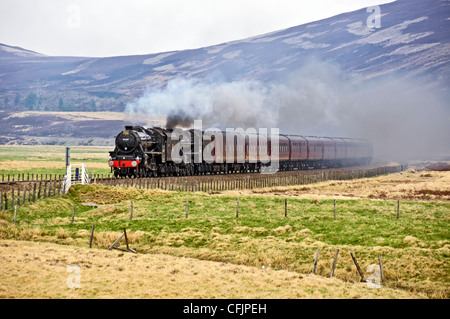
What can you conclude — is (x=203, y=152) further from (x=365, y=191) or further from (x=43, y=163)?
(x=43, y=163)

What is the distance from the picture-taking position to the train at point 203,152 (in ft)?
157

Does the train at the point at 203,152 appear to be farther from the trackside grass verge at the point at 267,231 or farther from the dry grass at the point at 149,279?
the dry grass at the point at 149,279

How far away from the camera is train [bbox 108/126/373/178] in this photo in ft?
157

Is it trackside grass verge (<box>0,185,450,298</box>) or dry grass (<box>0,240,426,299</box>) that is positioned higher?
trackside grass verge (<box>0,185,450,298</box>)

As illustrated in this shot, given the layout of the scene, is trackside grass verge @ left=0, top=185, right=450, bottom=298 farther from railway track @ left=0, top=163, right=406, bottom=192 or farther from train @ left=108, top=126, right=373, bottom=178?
train @ left=108, top=126, right=373, bottom=178

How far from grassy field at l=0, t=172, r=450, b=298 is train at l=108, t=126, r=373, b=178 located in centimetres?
902

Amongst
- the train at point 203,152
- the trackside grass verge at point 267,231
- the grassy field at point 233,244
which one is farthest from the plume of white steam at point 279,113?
the grassy field at point 233,244

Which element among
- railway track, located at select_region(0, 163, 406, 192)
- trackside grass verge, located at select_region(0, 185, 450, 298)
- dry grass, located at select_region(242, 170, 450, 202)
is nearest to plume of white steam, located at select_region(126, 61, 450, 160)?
railway track, located at select_region(0, 163, 406, 192)

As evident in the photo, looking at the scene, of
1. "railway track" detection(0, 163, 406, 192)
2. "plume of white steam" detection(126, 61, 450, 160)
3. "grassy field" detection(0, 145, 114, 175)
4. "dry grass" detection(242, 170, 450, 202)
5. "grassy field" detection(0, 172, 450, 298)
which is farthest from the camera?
"grassy field" detection(0, 145, 114, 175)

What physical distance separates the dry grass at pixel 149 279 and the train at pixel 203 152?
24814mm

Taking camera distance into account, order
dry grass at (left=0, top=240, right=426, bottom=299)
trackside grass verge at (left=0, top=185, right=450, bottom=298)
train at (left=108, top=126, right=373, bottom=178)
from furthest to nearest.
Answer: train at (left=108, top=126, right=373, bottom=178) < trackside grass verge at (left=0, top=185, right=450, bottom=298) < dry grass at (left=0, top=240, right=426, bottom=299)
